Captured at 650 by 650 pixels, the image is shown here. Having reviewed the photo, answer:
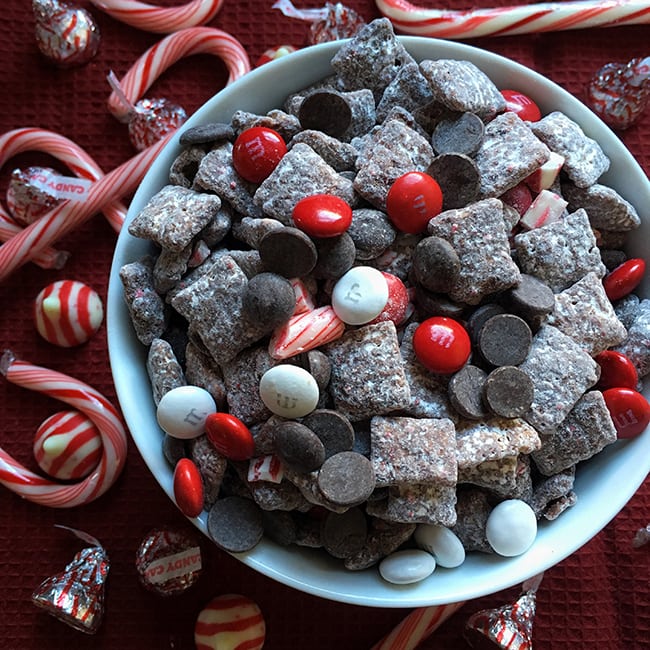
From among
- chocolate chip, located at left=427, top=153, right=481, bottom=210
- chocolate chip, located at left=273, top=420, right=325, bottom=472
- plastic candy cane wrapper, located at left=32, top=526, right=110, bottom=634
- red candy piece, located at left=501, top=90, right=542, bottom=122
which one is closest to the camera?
chocolate chip, located at left=273, top=420, right=325, bottom=472

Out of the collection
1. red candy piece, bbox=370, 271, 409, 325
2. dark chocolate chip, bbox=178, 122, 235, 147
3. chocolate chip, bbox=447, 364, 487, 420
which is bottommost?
chocolate chip, bbox=447, 364, 487, 420

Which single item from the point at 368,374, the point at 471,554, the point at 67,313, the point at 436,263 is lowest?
the point at 471,554

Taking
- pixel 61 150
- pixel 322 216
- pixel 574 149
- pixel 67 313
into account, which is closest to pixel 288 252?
pixel 322 216

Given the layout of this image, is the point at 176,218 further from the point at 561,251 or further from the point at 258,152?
the point at 561,251

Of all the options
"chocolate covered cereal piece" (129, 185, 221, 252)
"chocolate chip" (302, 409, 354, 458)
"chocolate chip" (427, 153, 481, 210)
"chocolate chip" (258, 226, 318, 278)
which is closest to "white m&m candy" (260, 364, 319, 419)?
"chocolate chip" (302, 409, 354, 458)

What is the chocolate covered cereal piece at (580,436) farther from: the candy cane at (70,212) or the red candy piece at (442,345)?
the candy cane at (70,212)

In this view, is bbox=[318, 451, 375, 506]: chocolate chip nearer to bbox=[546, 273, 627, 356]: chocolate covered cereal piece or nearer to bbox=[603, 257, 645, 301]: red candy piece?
bbox=[546, 273, 627, 356]: chocolate covered cereal piece

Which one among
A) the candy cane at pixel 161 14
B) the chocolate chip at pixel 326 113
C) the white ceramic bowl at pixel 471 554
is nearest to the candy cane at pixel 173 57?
the candy cane at pixel 161 14

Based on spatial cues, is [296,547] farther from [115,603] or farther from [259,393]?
[115,603]
